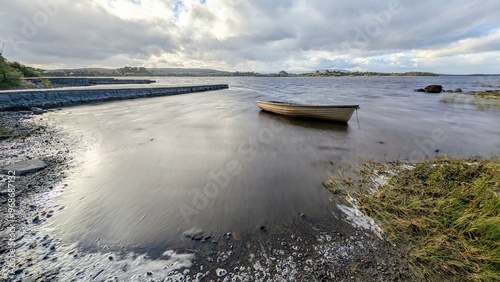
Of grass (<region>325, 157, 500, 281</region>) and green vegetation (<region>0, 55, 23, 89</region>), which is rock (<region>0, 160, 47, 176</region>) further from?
green vegetation (<region>0, 55, 23, 89</region>)

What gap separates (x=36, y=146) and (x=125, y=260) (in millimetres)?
7745

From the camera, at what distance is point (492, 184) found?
4719 mm

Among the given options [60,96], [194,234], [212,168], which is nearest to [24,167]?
[212,168]

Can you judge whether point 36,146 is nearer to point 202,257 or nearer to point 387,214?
point 202,257

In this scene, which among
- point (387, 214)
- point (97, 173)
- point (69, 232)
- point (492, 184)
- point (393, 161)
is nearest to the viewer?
point (69, 232)

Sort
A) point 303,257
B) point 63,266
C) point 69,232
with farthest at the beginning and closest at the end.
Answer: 1. point 69,232
2. point 303,257
3. point 63,266

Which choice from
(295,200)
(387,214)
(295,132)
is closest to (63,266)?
(295,200)

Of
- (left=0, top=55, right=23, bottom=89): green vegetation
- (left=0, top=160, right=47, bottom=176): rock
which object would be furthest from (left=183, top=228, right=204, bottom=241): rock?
(left=0, top=55, right=23, bottom=89): green vegetation

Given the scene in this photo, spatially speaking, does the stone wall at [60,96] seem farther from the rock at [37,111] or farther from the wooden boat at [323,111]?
the wooden boat at [323,111]

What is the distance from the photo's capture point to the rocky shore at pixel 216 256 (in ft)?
9.63

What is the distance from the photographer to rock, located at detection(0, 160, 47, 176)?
5535 millimetres

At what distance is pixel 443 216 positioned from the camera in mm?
3898

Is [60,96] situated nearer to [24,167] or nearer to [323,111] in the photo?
[24,167]

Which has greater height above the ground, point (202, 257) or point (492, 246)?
point (492, 246)
